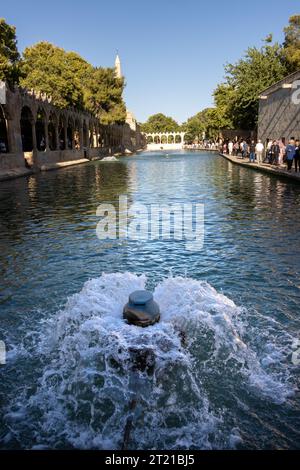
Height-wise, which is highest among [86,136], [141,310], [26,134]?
[86,136]

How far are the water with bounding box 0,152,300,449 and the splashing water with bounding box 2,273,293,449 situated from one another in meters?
0.01

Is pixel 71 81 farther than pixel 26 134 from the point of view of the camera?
No

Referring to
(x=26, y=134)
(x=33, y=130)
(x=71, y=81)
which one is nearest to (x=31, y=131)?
(x=26, y=134)

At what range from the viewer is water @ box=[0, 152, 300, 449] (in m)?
3.61

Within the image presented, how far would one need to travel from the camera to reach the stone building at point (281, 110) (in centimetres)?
2453

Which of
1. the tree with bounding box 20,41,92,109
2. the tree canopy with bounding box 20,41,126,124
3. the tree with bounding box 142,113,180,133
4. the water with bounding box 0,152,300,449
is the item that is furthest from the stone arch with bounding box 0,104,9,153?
the tree with bounding box 142,113,180,133

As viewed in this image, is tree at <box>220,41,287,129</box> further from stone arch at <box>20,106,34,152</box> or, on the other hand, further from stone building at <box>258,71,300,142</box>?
stone arch at <box>20,106,34,152</box>

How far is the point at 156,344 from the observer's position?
14.0 feet

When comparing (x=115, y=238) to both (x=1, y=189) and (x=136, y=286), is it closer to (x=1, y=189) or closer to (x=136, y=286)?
(x=136, y=286)

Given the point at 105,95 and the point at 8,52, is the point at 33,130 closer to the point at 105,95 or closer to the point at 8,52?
the point at 8,52

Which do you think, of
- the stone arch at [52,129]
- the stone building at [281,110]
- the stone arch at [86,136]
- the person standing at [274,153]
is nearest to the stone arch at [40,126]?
the stone arch at [52,129]

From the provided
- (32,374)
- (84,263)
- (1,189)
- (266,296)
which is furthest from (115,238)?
(1,189)

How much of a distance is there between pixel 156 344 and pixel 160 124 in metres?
171

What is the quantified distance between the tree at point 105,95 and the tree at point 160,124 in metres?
107
